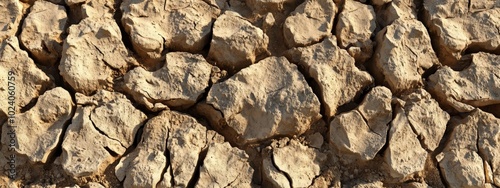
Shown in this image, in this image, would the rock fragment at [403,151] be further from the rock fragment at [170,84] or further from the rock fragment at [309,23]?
the rock fragment at [170,84]

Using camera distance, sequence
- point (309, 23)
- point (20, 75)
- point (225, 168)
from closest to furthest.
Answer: point (225, 168)
point (20, 75)
point (309, 23)

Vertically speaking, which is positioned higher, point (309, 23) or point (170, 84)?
point (309, 23)

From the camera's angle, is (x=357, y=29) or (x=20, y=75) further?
(x=357, y=29)

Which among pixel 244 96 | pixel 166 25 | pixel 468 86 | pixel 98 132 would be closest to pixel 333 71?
pixel 244 96

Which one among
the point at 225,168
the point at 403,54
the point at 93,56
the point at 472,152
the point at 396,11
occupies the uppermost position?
the point at 396,11

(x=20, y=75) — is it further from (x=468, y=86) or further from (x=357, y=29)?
(x=468, y=86)

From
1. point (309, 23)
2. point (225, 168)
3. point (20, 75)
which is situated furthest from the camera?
point (309, 23)

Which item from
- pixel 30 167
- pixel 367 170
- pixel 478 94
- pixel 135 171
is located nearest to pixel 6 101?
pixel 30 167

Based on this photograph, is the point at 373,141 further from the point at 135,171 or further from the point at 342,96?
the point at 135,171

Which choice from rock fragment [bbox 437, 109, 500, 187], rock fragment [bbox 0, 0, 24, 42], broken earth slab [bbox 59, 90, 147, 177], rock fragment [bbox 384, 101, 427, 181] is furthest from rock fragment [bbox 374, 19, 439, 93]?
rock fragment [bbox 0, 0, 24, 42]
